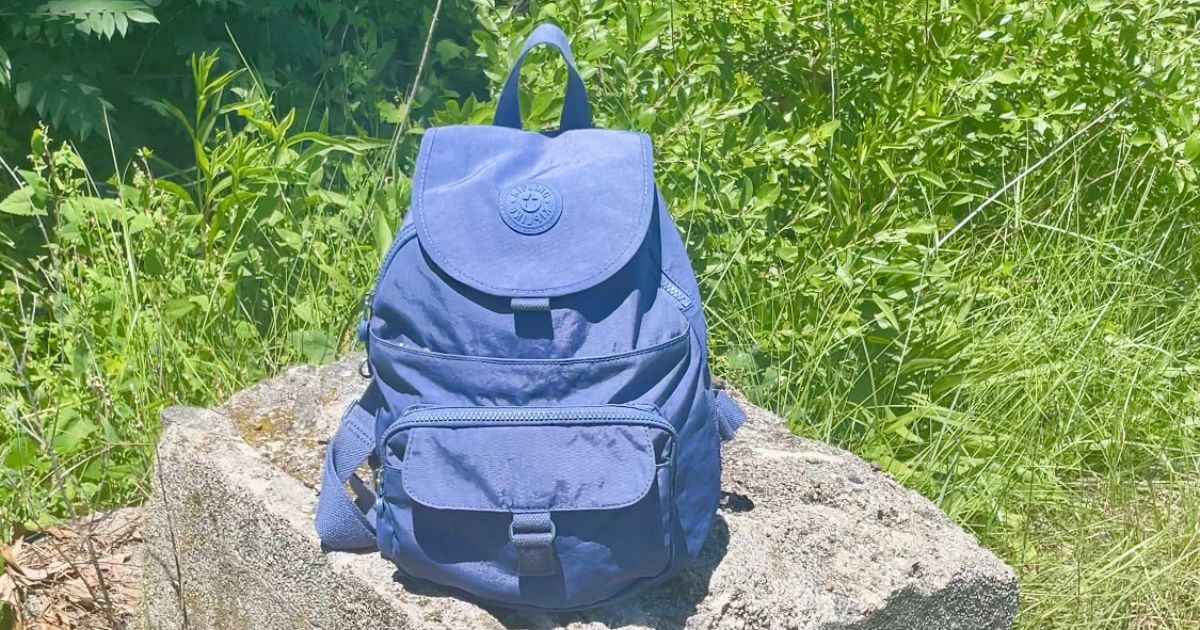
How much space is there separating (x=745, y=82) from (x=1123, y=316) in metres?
1.27

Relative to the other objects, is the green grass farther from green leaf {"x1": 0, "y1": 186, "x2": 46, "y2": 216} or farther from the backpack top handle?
the backpack top handle

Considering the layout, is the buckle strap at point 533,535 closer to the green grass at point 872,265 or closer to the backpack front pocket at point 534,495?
the backpack front pocket at point 534,495

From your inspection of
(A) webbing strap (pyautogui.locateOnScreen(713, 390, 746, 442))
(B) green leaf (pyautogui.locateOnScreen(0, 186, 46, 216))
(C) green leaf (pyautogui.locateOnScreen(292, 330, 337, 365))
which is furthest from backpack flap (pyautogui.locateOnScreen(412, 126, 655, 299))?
(B) green leaf (pyautogui.locateOnScreen(0, 186, 46, 216))

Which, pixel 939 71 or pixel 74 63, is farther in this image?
pixel 74 63

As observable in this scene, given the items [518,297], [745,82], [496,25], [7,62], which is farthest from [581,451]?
[7,62]

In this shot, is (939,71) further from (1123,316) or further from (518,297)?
(518,297)

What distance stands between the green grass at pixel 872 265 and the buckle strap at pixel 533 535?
1.34 m

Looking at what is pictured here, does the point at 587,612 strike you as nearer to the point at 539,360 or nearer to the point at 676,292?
the point at 539,360

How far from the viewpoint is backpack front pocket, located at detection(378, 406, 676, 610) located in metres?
1.92

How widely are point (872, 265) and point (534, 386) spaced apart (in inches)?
56.2

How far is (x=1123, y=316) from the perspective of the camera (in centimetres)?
342

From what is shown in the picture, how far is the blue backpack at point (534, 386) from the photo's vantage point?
1.93 metres

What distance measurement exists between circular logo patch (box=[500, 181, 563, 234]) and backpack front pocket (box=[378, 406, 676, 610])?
35cm

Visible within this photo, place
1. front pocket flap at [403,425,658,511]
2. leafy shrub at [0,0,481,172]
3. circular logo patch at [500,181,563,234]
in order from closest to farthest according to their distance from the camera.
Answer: front pocket flap at [403,425,658,511]
circular logo patch at [500,181,563,234]
leafy shrub at [0,0,481,172]
